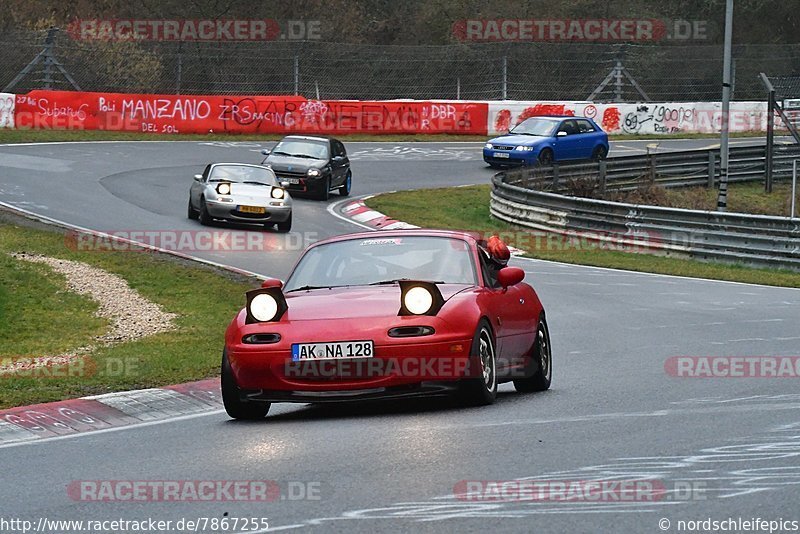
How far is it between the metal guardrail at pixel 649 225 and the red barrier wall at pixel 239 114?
46.4 feet

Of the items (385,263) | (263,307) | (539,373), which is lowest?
(539,373)

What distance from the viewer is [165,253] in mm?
22656

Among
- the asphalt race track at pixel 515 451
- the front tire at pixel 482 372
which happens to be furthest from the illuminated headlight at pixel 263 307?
the front tire at pixel 482 372

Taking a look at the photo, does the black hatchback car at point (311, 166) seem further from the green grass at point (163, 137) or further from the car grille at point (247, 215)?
the green grass at point (163, 137)

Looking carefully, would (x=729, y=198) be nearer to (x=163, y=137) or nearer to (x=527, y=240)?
(x=527, y=240)

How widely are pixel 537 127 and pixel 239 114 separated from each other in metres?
10.4

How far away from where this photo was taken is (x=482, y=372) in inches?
382

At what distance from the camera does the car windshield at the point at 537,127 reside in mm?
40469

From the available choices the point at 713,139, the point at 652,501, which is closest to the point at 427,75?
the point at 713,139

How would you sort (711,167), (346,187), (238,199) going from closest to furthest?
(238,199) < (346,187) < (711,167)

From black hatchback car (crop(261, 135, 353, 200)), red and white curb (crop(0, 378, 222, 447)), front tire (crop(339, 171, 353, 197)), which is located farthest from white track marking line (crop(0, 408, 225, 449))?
front tire (crop(339, 171, 353, 197))

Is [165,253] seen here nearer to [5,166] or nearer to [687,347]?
[687,347]

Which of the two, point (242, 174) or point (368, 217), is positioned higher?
point (242, 174)

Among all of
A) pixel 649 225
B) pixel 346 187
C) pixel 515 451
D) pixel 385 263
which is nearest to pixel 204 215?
pixel 346 187
